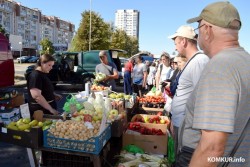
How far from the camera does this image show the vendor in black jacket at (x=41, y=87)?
12.1ft

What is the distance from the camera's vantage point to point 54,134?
2656 mm

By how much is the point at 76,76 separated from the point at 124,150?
32.3ft

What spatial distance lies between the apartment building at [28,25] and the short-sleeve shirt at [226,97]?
61241 millimetres

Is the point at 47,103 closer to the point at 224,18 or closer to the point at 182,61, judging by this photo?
the point at 182,61

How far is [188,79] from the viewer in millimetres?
2697

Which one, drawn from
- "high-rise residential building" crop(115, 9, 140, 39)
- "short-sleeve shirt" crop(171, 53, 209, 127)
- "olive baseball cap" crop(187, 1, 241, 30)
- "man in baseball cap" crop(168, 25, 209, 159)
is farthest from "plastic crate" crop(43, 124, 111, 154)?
"high-rise residential building" crop(115, 9, 140, 39)

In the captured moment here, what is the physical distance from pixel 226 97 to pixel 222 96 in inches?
0.7

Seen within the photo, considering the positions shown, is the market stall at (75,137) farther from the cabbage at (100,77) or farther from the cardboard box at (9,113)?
the cardboard box at (9,113)

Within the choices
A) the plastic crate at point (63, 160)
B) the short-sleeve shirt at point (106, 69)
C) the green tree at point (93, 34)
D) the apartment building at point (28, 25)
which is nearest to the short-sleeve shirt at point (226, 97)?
the plastic crate at point (63, 160)

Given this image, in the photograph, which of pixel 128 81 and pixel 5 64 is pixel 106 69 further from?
pixel 128 81

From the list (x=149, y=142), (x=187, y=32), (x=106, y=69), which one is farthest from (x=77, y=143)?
(x=106, y=69)

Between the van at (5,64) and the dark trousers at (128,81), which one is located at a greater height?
the van at (5,64)

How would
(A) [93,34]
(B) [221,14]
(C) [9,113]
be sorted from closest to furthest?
1. (B) [221,14]
2. (C) [9,113]
3. (A) [93,34]

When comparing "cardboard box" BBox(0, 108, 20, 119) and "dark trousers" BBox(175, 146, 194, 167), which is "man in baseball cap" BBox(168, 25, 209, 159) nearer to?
"dark trousers" BBox(175, 146, 194, 167)
